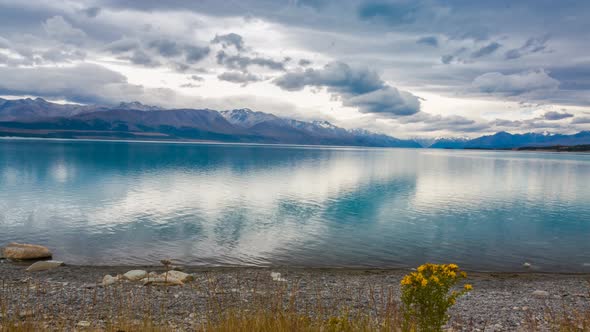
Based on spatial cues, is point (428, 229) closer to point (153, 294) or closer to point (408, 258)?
point (408, 258)

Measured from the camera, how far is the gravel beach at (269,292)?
15.3 meters

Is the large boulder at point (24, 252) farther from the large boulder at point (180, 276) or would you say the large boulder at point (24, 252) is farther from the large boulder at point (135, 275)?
the large boulder at point (180, 276)

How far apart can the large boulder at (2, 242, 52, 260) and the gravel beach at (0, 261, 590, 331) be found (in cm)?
83

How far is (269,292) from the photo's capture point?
1706 centimetres

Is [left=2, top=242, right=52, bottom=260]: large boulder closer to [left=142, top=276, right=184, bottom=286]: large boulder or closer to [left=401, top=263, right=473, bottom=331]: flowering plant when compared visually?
[left=142, top=276, right=184, bottom=286]: large boulder

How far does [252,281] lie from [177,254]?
889 cm

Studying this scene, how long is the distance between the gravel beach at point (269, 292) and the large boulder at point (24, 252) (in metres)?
0.83

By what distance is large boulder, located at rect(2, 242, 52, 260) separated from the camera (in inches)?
976

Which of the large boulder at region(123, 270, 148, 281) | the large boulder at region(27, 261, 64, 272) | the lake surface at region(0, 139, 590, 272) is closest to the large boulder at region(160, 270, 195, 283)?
the large boulder at region(123, 270, 148, 281)

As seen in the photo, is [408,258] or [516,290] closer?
[516,290]

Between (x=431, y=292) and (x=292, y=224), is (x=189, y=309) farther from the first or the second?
(x=292, y=224)

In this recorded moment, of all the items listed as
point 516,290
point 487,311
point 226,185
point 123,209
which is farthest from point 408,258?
point 226,185

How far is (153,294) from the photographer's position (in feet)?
60.6

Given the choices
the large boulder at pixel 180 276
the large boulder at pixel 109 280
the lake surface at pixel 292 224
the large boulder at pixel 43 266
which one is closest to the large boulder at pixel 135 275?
the large boulder at pixel 109 280
